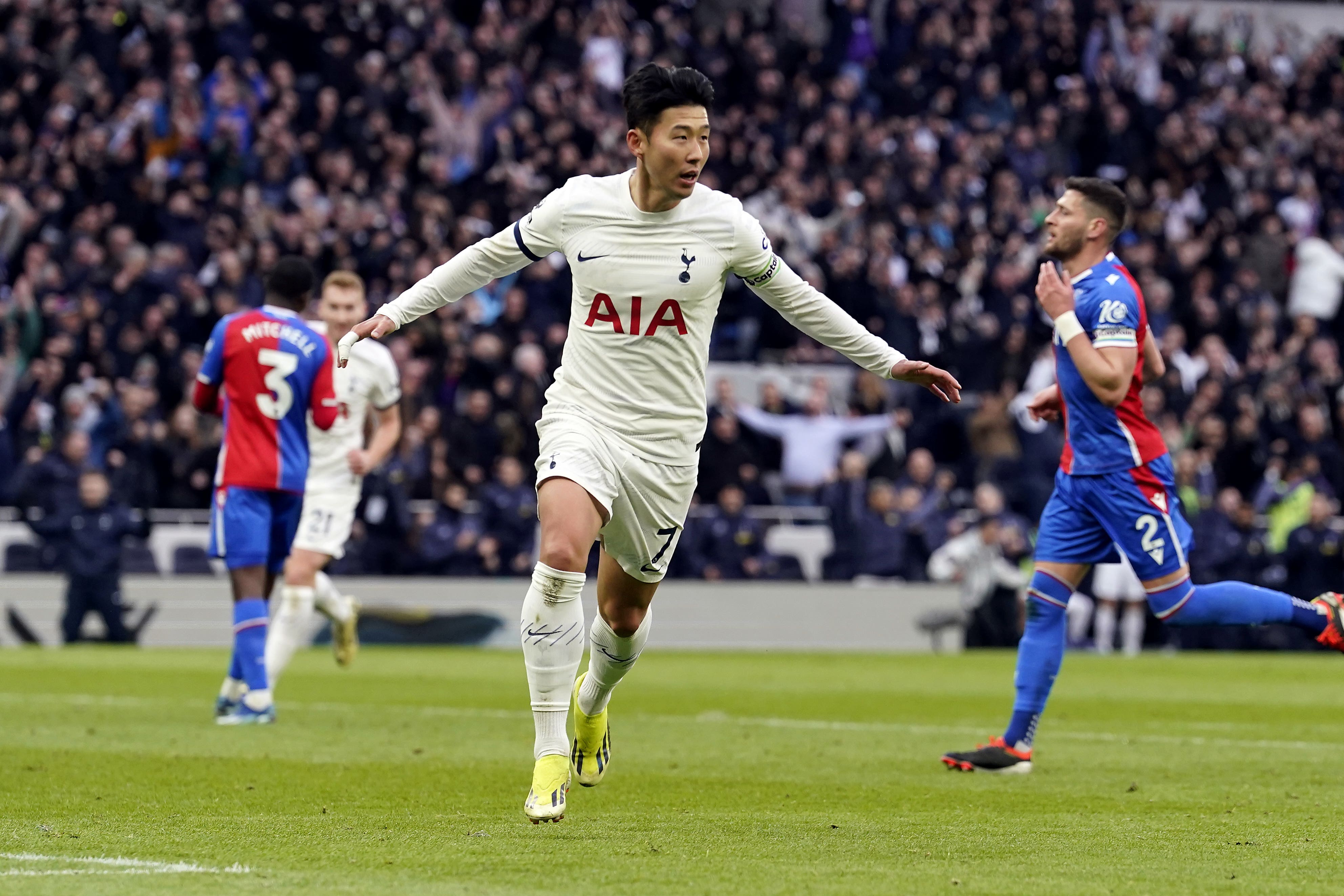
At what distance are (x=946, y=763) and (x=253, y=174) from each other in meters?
16.2

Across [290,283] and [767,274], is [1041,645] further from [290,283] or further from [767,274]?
[290,283]

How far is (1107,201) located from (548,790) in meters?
4.14

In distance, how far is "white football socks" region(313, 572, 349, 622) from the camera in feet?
39.1

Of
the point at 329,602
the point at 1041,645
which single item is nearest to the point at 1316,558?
the point at 329,602

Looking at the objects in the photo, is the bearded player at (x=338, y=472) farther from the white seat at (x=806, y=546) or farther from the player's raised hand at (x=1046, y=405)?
the white seat at (x=806, y=546)

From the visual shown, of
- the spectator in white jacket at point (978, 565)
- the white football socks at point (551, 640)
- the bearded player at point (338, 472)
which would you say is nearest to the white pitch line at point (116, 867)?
the white football socks at point (551, 640)

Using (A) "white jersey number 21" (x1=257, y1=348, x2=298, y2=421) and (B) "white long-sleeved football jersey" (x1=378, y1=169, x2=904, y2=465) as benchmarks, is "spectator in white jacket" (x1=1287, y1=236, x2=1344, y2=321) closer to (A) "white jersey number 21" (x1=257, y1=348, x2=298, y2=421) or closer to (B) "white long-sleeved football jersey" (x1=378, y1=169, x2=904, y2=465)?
(A) "white jersey number 21" (x1=257, y1=348, x2=298, y2=421)

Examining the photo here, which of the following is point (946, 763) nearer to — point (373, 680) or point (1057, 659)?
point (1057, 659)

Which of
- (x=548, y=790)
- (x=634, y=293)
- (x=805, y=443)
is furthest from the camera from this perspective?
(x=805, y=443)

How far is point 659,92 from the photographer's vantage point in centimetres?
675

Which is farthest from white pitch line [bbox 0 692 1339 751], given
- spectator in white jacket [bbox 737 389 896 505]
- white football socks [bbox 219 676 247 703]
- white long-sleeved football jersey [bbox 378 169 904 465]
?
spectator in white jacket [bbox 737 389 896 505]

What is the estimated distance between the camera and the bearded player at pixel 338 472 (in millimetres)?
11695

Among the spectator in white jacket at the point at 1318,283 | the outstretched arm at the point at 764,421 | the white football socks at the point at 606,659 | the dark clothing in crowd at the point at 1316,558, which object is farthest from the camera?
the spectator in white jacket at the point at 1318,283

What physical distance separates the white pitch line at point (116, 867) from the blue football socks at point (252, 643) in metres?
4.91
